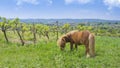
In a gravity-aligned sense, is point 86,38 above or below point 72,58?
above

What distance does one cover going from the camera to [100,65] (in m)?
11.2

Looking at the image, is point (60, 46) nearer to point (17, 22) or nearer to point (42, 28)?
point (17, 22)

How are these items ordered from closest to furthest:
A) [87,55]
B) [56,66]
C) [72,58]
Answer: [56,66], [72,58], [87,55]

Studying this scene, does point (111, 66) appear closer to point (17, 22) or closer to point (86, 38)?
point (86, 38)

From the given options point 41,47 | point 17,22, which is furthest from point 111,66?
point 17,22

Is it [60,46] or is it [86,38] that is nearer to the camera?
[86,38]

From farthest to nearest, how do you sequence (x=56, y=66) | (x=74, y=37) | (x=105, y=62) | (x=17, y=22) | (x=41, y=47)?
(x=17, y=22) → (x=41, y=47) → (x=74, y=37) → (x=105, y=62) → (x=56, y=66)

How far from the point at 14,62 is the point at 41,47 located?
579 cm

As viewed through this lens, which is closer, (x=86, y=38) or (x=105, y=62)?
(x=105, y=62)

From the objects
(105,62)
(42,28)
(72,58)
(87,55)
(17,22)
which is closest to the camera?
(105,62)

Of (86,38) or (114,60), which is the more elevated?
(86,38)

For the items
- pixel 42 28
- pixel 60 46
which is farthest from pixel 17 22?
pixel 60 46

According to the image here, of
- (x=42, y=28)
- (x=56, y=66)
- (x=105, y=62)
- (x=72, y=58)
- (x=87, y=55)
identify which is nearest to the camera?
(x=56, y=66)

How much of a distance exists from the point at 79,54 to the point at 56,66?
11.1 ft
